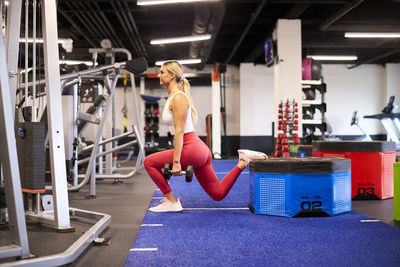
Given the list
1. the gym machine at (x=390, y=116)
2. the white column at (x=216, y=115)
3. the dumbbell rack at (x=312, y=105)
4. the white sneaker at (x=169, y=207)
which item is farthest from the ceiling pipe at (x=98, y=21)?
the gym machine at (x=390, y=116)

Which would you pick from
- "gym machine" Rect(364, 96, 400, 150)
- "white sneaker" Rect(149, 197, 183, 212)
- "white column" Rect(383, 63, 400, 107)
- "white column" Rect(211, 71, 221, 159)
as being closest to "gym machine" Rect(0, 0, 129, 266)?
"white sneaker" Rect(149, 197, 183, 212)

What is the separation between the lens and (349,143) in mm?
3561

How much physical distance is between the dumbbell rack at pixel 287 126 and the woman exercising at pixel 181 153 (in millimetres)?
4211

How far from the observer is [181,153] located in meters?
2.91

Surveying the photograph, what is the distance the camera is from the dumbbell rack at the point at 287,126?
284 inches

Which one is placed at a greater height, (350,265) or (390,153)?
(390,153)

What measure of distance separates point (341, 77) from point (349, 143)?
34.9 ft

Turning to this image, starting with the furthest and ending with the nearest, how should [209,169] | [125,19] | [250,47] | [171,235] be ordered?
[250,47], [125,19], [209,169], [171,235]

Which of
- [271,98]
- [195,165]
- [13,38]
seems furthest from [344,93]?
[13,38]

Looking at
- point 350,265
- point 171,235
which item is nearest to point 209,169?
point 171,235

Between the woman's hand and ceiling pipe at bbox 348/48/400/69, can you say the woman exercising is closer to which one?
the woman's hand

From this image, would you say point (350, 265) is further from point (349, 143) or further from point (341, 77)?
point (341, 77)

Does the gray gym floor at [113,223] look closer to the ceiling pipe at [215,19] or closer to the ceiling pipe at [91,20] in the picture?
the ceiling pipe at [215,19]

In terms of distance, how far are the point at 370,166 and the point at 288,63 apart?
512 cm
